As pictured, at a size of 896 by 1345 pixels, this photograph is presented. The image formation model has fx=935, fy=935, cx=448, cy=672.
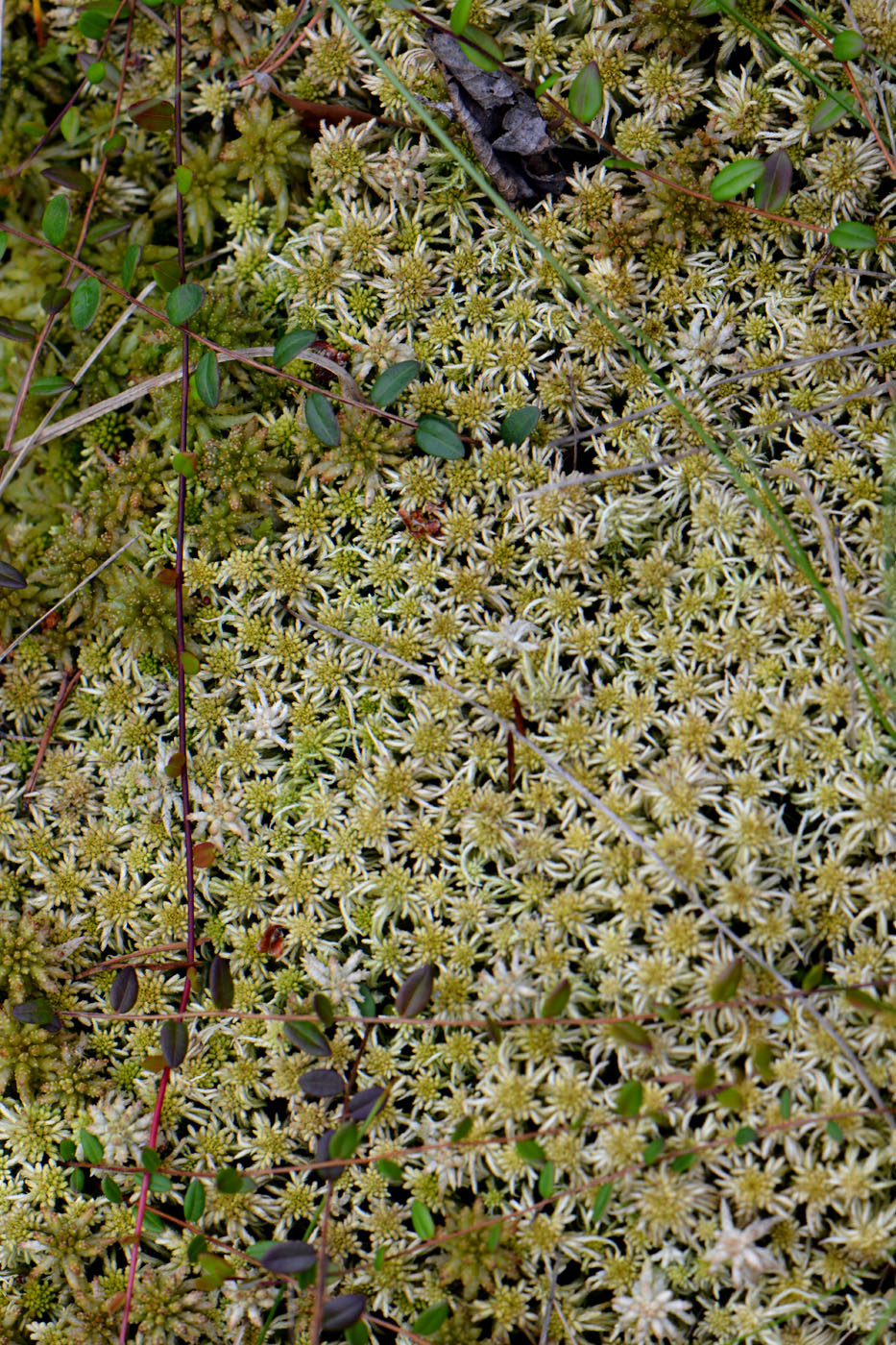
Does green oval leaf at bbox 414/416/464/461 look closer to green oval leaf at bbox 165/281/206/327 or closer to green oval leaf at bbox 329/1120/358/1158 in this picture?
green oval leaf at bbox 165/281/206/327

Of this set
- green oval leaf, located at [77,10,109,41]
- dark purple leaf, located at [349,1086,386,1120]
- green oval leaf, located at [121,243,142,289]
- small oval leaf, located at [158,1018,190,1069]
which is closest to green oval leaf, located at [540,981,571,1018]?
dark purple leaf, located at [349,1086,386,1120]

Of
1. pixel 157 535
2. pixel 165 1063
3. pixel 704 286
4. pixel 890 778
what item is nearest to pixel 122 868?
pixel 165 1063

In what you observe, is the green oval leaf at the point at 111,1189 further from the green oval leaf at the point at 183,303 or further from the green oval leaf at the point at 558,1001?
the green oval leaf at the point at 183,303

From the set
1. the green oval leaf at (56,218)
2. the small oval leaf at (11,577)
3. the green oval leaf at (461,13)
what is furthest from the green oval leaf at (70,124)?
the small oval leaf at (11,577)

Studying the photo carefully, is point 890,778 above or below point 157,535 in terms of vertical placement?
below

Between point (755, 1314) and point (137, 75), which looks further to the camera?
point (137, 75)

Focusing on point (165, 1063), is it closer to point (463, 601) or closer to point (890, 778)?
point (463, 601)
